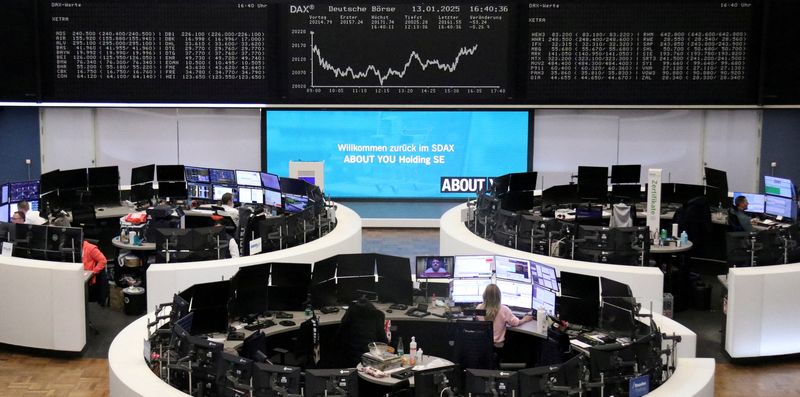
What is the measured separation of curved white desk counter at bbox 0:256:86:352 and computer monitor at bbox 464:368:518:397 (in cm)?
497

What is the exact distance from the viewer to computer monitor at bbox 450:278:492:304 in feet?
32.1

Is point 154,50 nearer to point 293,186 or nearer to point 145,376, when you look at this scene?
point 293,186

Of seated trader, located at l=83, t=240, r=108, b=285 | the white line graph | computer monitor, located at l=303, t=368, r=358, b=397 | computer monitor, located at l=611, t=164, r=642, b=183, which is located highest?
the white line graph

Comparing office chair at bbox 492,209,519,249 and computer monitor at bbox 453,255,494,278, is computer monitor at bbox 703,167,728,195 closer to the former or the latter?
office chair at bbox 492,209,519,249

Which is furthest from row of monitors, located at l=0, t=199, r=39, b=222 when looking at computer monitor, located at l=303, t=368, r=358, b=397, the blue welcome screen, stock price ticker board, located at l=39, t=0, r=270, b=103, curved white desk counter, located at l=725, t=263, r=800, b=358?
curved white desk counter, located at l=725, t=263, r=800, b=358

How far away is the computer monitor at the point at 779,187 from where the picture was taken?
1358 cm

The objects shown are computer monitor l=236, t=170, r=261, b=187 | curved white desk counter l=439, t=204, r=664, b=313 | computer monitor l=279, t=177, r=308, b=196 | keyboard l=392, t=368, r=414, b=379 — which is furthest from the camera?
computer monitor l=236, t=170, r=261, b=187

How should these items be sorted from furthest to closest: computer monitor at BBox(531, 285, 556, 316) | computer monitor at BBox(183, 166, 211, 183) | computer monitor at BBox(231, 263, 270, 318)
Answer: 1. computer monitor at BBox(183, 166, 211, 183)
2. computer monitor at BBox(531, 285, 556, 316)
3. computer monitor at BBox(231, 263, 270, 318)

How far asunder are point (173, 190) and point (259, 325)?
238 inches

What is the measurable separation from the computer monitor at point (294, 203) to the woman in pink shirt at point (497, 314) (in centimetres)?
495

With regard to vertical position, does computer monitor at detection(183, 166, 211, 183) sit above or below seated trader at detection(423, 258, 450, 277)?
above

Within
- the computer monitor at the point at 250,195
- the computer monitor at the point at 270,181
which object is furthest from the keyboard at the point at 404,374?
the computer monitor at the point at 250,195

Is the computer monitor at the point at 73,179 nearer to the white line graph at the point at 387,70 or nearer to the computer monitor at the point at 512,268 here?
the white line graph at the point at 387,70

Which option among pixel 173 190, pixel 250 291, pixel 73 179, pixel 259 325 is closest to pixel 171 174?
pixel 173 190
